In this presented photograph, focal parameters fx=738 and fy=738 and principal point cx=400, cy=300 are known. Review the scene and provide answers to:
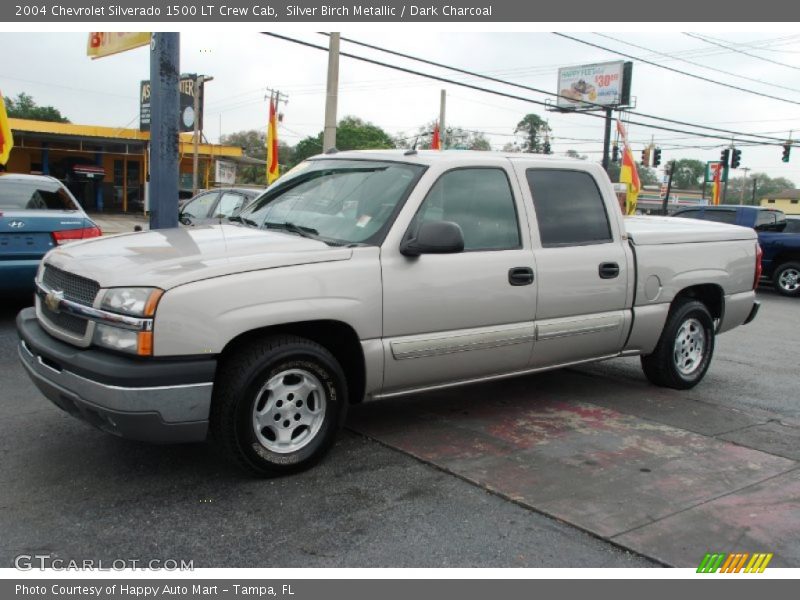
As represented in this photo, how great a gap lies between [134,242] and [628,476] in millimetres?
3240

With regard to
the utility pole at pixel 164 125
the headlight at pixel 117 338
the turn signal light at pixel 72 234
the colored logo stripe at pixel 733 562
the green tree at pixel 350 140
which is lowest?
the colored logo stripe at pixel 733 562

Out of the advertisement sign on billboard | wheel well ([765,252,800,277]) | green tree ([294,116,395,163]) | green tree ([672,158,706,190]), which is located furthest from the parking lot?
green tree ([672,158,706,190])

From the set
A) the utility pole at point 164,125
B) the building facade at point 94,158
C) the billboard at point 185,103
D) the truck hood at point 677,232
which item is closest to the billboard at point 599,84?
the billboard at point 185,103

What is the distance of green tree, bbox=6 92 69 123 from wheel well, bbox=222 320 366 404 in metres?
63.8

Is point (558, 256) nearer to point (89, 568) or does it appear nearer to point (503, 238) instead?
point (503, 238)

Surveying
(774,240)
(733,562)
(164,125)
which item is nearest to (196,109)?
(164,125)

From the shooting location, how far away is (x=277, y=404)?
4027 millimetres

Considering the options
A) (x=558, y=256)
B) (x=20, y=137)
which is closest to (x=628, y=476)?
(x=558, y=256)

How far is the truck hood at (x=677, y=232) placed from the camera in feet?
19.4

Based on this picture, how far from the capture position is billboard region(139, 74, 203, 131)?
27906 mm

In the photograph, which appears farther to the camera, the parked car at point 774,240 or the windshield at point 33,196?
the parked car at point 774,240

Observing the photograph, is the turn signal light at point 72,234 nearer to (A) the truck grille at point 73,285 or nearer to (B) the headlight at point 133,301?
(A) the truck grille at point 73,285

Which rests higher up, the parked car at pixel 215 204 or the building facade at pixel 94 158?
the building facade at pixel 94 158

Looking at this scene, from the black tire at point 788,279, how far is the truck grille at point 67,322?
49.0ft
